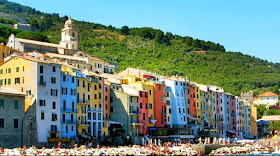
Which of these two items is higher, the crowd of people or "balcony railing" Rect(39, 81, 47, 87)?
"balcony railing" Rect(39, 81, 47, 87)

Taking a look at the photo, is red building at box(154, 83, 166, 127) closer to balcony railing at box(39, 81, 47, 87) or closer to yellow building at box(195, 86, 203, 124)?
yellow building at box(195, 86, 203, 124)

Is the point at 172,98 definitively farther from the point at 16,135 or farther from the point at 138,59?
the point at 138,59

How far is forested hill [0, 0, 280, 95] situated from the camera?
5103 inches

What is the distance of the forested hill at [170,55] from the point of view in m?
130

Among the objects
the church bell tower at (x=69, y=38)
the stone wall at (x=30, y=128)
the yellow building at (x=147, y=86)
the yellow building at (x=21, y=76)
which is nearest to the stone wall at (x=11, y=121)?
the stone wall at (x=30, y=128)

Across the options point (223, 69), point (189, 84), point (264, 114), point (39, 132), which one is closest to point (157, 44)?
point (223, 69)

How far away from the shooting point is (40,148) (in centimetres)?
5309

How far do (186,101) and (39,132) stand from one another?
36.8m

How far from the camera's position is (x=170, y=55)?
469ft

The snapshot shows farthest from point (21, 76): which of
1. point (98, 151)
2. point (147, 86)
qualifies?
point (147, 86)

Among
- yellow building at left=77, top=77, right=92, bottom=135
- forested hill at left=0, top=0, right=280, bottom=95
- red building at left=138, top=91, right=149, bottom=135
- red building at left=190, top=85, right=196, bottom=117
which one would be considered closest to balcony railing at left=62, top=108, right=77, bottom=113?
yellow building at left=77, top=77, right=92, bottom=135

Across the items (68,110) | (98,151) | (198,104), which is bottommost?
(98,151)

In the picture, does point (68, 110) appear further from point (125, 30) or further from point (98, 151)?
point (125, 30)

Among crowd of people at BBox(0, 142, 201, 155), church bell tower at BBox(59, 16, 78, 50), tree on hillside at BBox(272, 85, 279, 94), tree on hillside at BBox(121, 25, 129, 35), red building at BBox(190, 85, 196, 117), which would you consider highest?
tree on hillside at BBox(121, 25, 129, 35)
